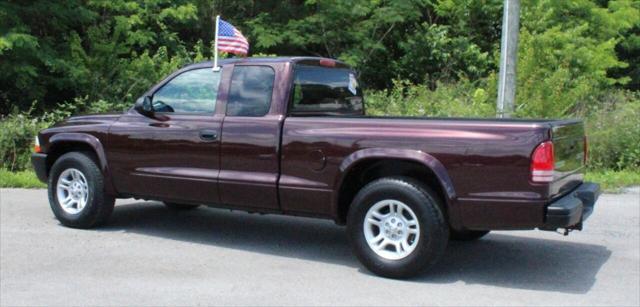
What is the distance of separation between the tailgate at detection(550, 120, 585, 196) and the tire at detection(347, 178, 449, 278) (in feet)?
3.12

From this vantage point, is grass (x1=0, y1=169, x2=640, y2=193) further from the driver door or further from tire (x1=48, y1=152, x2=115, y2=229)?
the driver door

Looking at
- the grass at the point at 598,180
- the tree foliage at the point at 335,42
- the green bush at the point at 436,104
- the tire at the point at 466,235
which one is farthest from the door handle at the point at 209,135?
the tree foliage at the point at 335,42

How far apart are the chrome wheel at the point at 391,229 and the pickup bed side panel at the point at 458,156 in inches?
13.9

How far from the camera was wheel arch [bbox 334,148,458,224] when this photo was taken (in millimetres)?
5512

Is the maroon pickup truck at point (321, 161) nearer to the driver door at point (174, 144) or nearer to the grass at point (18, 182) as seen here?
the driver door at point (174, 144)

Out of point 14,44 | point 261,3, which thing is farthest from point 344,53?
point 14,44

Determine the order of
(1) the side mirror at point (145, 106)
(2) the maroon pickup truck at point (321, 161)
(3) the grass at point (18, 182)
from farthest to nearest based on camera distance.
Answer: (3) the grass at point (18, 182) → (1) the side mirror at point (145, 106) → (2) the maroon pickup truck at point (321, 161)

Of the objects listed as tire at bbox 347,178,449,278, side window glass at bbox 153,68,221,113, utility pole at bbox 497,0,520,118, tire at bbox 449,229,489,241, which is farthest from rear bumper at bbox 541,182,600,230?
utility pole at bbox 497,0,520,118

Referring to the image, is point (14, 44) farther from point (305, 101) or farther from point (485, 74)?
point (485, 74)

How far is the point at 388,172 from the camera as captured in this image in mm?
6105

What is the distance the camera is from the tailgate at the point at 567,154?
5430 millimetres

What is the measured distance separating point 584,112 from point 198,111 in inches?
355

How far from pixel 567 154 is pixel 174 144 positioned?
11.7ft

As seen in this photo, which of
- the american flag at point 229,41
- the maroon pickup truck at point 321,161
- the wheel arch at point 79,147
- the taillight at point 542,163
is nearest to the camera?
the taillight at point 542,163
